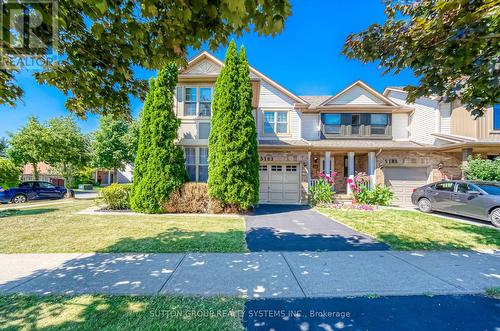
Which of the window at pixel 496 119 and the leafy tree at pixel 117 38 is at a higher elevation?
the window at pixel 496 119

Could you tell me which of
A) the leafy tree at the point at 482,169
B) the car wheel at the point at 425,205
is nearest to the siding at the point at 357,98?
the leafy tree at the point at 482,169

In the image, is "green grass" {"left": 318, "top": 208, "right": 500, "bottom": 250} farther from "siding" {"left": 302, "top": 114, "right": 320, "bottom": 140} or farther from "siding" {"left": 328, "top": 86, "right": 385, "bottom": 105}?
"siding" {"left": 328, "top": 86, "right": 385, "bottom": 105}

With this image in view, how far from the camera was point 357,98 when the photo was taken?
14438 millimetres

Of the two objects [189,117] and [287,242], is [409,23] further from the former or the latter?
[189,117]

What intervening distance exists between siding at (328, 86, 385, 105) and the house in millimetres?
64

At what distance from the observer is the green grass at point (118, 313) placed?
8.07 ft

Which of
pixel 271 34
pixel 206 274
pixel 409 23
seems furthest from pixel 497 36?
pixel 206 274

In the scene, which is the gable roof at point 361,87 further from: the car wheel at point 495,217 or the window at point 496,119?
the car wheel at point 495,217

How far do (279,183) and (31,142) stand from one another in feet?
62.7

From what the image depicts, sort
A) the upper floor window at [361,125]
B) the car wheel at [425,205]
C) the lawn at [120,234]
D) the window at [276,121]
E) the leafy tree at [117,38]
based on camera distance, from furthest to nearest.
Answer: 1. the upper floor window at [361,125]
2. the window at [276,121]
3. the car wheel at [425,205]
4. the lawn at [120,234]
5. the leafy tree at [117,38]

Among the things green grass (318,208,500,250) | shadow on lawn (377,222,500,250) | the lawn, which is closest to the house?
the lawn

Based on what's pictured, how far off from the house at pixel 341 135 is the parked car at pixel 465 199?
10.7ft

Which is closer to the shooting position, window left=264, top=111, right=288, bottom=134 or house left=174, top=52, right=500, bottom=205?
house left=174, top=52, right=500, bottom=205

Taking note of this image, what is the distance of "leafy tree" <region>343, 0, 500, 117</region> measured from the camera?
3.05 m
